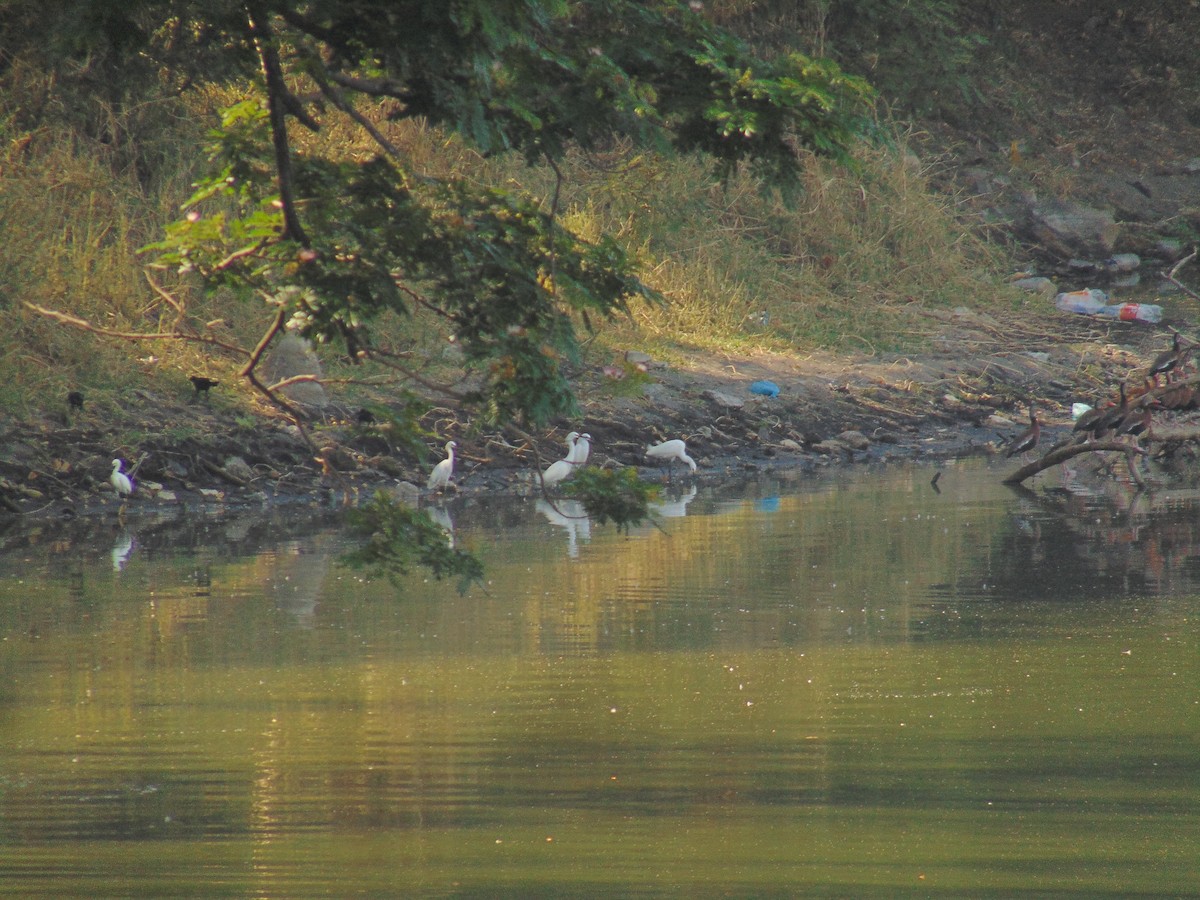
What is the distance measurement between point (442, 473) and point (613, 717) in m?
6.30

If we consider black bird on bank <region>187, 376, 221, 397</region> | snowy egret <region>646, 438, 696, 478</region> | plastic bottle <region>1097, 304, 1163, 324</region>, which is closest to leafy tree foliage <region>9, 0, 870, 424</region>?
black bird on bank <region>187, 376, 221, 397</region>

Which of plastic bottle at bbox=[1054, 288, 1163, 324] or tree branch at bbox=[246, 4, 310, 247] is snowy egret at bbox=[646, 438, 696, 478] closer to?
plastic bottle at bbox=[1054, 288, 1163, 324]

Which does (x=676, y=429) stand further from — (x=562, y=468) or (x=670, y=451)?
(x=562, y=468)

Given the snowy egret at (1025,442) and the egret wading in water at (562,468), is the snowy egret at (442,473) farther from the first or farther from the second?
the snowy egret at (1025,442)

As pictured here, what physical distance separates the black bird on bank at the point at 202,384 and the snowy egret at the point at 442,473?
5.52ft

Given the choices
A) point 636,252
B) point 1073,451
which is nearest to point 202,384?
point 636,252

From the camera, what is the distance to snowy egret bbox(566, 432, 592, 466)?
41.9ft

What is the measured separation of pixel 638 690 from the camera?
687cm

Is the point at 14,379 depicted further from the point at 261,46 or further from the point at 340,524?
the point at 261,46

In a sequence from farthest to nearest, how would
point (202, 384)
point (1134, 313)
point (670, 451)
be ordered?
1. point (1134, 313)
2. point (670, 451)
3. point (202, 384)

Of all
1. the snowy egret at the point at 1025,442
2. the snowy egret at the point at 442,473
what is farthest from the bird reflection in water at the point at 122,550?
the snowy egret at the point at 1025,442

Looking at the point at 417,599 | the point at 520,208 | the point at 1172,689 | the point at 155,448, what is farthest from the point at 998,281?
the point at 520,208

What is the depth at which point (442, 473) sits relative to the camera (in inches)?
496

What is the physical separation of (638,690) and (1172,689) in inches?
75.9
